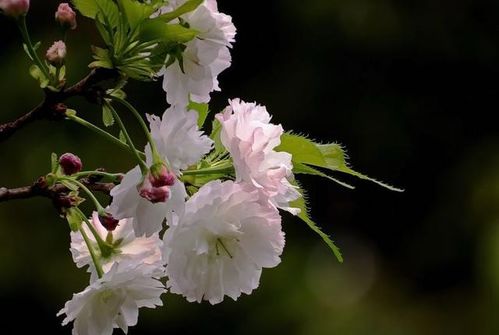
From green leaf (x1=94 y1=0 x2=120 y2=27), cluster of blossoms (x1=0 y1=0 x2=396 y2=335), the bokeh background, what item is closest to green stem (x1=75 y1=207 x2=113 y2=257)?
cluster of blossoms (x1=0 y1=0 x2=396 y2=335)

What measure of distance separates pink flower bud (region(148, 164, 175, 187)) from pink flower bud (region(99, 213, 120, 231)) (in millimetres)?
128

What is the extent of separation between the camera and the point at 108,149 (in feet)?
17.0

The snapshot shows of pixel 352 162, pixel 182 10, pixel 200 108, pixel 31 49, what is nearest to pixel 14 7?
pixel 31 49

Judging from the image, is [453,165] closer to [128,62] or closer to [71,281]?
[71,281]

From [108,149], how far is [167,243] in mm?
4034

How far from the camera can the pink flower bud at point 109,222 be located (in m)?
1.23

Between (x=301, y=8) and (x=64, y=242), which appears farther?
(x=301, y=8)

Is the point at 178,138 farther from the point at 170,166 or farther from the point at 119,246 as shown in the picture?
the point at 119,246

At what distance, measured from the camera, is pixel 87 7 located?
1.13 meters

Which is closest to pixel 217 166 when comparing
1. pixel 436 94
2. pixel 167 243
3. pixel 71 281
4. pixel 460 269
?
pixel 167 243

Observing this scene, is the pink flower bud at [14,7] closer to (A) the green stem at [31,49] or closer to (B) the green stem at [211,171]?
(A) the green stem at [31,49]

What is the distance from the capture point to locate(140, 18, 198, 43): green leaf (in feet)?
→ 3.60

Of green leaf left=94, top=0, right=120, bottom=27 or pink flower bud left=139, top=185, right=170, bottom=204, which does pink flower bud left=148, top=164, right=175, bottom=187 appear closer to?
pink flower bud left=139, top=185, right=170, bottom=204

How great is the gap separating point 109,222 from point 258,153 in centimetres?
17
